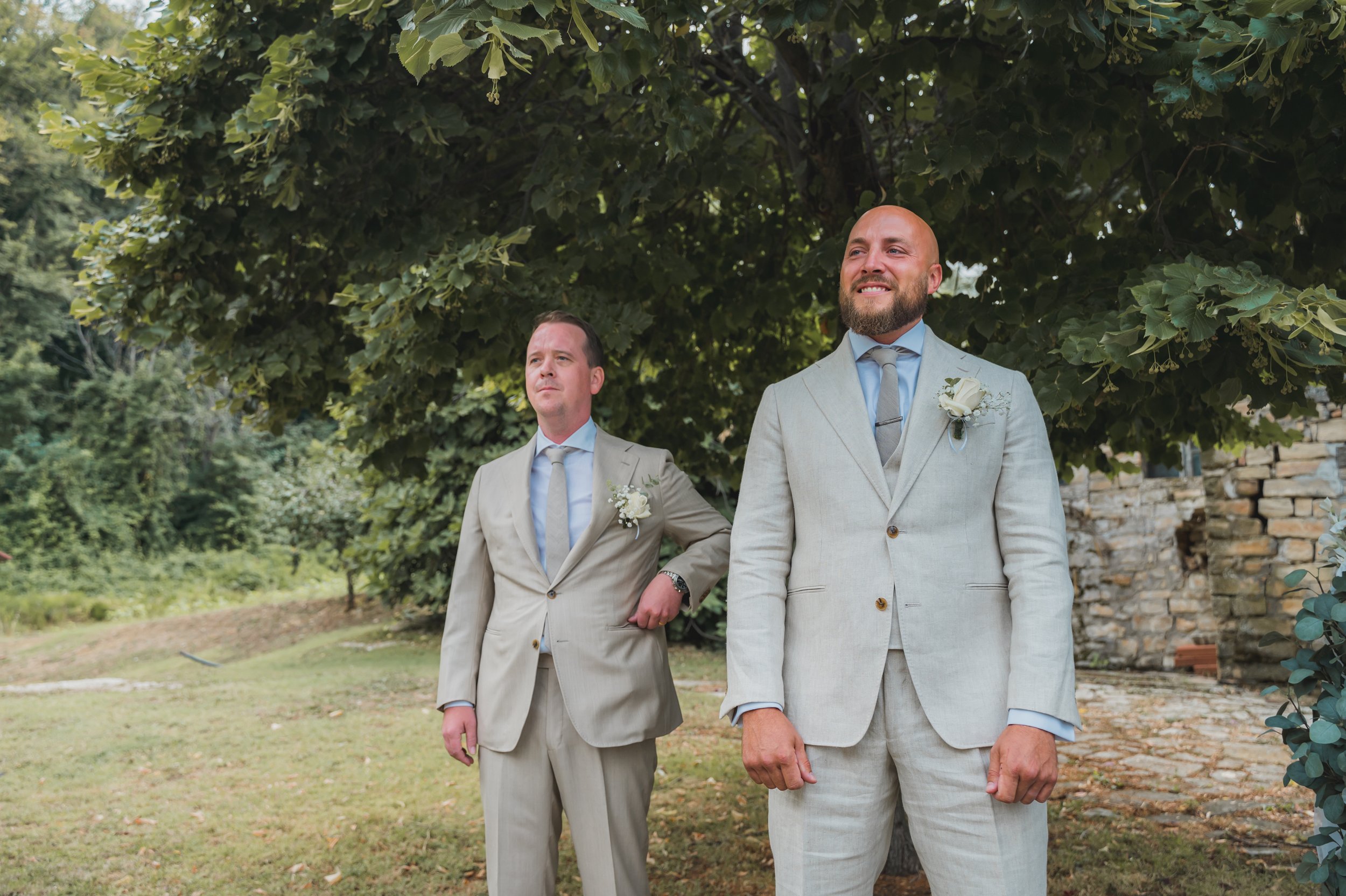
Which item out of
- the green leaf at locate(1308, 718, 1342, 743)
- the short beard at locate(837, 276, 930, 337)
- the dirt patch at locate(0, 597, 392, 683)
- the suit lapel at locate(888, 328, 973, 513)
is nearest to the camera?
the suit lapel at locate(888, 328, 973, 513)

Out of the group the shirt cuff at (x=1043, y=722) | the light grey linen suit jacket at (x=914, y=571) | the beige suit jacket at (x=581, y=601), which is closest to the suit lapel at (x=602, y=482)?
the beige suit jacket at (x=581, y=601)

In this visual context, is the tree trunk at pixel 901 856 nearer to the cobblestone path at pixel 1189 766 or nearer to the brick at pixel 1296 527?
the cobblestone path at pixel 1189 766

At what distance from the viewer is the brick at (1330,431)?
9227 mm

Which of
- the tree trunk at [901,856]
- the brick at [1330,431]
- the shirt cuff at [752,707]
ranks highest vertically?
the brick at [1330,431]

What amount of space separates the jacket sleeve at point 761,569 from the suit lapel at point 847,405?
0.13 meters

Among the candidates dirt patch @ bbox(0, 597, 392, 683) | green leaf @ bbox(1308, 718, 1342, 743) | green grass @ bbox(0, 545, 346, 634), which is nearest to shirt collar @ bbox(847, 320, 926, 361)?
green leaf @ bbox(1308, 718, 1342, 743)

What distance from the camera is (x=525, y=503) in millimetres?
2887

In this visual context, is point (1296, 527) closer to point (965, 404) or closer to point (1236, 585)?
point (1236, 585)

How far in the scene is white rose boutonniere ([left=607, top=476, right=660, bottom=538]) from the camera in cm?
283

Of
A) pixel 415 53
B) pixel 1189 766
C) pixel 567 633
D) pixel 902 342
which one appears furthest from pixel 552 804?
pixel 1189 766

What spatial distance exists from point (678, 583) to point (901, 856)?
2.53 m

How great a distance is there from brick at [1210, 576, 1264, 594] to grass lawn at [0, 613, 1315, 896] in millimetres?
5001

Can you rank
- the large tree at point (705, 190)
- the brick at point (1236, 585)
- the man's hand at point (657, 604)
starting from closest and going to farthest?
the large tree at point (705, 190) → the man's hand at point (657, 604) → the brick at point (1236, 585)

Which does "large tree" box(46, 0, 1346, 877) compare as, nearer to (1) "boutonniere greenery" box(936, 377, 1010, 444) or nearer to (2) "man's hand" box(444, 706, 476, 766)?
(1) "boutonniere greenery" box(936, 377, 1010, 444)
